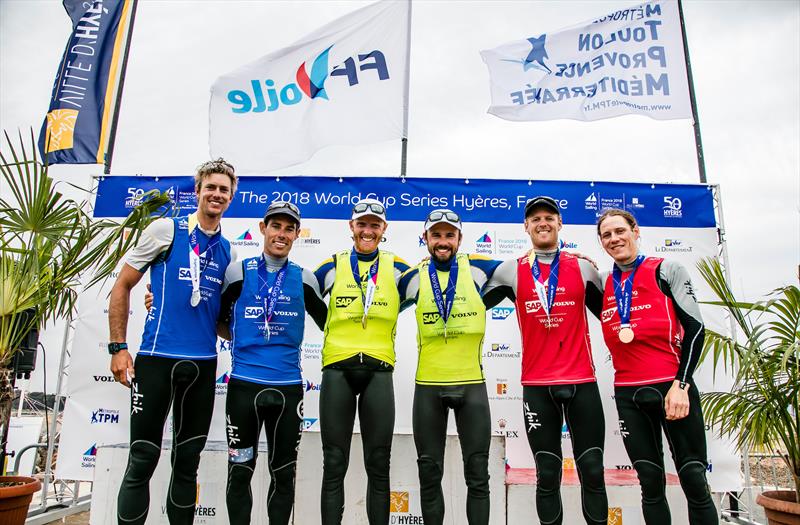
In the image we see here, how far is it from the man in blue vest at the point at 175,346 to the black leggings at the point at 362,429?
0.69 meters

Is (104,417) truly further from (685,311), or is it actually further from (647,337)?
(685,311)

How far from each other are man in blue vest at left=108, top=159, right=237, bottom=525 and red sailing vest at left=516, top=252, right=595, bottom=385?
182 centimetres

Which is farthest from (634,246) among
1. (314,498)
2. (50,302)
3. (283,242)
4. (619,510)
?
(50,302)

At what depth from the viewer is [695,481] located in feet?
8.71

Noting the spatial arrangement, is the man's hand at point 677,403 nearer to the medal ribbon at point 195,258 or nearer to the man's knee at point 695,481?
the man's knee at point 695,481

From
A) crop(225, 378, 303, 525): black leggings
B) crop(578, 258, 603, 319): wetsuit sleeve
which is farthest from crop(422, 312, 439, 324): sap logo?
crop(578, 258, 603, 319): wetsuit sleeve

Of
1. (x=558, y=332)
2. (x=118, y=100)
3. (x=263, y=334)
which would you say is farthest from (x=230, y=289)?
(x=118, y=100)

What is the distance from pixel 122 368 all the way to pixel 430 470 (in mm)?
1749

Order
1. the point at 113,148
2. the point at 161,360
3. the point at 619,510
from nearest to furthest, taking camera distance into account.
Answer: the point at 161,360 < the point at 619,510 < the point at 113,148

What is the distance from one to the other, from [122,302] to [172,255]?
37 cm

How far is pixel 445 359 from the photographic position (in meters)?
2.89

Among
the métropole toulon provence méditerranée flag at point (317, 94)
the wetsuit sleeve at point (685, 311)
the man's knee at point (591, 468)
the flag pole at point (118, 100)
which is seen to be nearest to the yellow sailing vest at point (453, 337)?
the man's knee at point (591, 468)

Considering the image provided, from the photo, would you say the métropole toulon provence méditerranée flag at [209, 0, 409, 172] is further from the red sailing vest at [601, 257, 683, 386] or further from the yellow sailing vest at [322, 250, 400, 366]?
the red sailing vest at [601, 257, 683, 386]

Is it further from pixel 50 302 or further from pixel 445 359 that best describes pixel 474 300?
pixel 50 302
